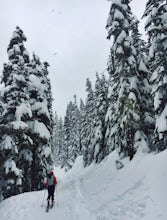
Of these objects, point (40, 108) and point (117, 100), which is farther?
point (40, 108)

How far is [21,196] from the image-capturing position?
17719 mm

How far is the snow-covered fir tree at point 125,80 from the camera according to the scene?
68.8 ft

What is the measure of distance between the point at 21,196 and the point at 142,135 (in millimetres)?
10056

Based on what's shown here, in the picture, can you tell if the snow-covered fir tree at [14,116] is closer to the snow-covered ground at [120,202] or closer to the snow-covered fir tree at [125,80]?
the snow-covered ground at [120,202]

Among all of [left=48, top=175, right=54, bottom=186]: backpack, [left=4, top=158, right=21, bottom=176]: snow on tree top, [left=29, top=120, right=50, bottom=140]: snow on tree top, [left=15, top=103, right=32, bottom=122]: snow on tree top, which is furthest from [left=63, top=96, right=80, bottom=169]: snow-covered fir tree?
[left=48, top=175, right=54, bottom=186]: backpack

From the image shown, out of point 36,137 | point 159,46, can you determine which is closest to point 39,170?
point 36,137

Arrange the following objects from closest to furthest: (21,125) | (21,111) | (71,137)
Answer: (21,125), (21,111), (71,137)

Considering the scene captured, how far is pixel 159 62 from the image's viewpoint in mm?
18672

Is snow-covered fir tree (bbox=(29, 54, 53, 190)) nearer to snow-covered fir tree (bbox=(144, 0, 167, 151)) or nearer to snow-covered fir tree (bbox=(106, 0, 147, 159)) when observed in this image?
snow-covered fir tree (bbox=(106, 0, 147, 159))

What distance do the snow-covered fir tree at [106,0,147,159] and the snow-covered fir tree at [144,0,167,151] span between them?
2.28 meters

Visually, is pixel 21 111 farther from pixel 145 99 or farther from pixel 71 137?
pixel 71 137

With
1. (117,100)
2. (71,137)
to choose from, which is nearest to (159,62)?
(117,100)

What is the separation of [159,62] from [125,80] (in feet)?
13.6

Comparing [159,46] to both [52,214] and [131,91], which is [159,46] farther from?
[52,214]
